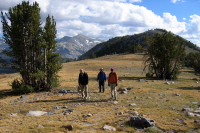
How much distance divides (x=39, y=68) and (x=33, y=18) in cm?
587

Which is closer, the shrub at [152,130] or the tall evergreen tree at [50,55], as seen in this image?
the shrub at [152,130]

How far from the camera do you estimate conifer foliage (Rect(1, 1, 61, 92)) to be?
68.9 feet

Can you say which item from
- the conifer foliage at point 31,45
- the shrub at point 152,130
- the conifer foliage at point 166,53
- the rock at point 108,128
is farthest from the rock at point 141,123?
the conifer foliage at point 166,53

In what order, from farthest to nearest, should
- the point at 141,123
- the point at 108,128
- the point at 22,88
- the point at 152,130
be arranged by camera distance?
the point at 22,88 → the point at 141,123 → the point at 108,128 → the point at 152,130

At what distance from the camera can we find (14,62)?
21.9 m

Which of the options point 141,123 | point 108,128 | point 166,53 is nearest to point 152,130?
point 141,123

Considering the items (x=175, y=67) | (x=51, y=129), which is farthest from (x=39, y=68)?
(x=175, y=67)

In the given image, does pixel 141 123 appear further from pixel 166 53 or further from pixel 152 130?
pixel 166 53

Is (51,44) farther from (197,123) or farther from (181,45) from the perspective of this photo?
(181,45)

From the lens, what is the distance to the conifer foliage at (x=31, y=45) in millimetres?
21016

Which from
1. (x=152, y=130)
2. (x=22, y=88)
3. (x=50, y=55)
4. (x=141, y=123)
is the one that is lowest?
(x=152, y=130)

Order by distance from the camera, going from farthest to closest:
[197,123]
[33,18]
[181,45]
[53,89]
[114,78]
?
[181,45]
[53,89]
[33,18]
[114,78]
[197,123]

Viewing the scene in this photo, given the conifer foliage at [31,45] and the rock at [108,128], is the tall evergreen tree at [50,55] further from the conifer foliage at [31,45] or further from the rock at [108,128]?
the rock at [108,128]

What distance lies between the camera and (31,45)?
71.4 ft
